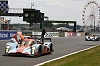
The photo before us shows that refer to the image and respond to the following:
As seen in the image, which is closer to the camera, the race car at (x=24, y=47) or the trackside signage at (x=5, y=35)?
the race car at (x=24, y=47)

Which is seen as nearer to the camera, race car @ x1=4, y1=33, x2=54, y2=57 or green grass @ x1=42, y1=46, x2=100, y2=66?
green grass @ x1=42, y1=46, x2=100, y2=66

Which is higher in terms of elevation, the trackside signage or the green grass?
the trackside signage

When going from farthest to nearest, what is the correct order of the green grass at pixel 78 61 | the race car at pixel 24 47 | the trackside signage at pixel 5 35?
the trackside signage at pixel 5 35
the race car at pixel 24 47
the green grass at pixel 78 61

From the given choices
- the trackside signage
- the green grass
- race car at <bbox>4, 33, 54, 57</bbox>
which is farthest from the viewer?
the trackside signage

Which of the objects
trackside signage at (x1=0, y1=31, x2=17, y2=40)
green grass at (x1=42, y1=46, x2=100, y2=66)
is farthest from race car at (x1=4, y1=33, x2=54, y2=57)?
trackside signage at (x1=0, y1=31, x2=17, y2=40)

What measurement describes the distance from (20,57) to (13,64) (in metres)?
2.81

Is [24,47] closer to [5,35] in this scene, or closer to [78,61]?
[78,61]

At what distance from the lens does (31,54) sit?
47.0ft

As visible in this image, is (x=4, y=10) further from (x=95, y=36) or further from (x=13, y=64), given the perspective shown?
(x=13, y=64)

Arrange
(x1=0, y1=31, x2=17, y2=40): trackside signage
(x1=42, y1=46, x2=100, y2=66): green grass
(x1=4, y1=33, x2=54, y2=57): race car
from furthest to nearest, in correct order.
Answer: (x1=0, y1=31, x2=17, y2=40): trackside signage < (x1=4, y1=33, x2=54, y2=57): race car < (x1=42, y1=46, x2=100, y2=66): green grass

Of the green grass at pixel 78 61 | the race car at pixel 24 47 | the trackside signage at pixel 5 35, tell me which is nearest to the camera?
the green grass at pixel 78 61

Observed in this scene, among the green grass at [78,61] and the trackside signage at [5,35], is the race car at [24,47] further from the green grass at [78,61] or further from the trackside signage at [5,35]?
the trackside signage at [5,35]

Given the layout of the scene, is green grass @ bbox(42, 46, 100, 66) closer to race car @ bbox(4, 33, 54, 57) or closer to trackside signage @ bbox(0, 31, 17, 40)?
race car @ bbox(4, 33, 54, 57)

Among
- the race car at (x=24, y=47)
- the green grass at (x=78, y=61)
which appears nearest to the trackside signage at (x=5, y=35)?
the race car at (x=24, y=47)
